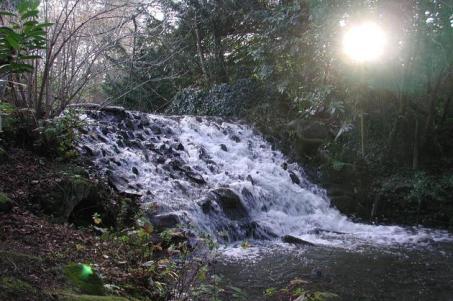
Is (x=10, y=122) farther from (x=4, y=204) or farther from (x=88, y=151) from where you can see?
(x=4, y=204)

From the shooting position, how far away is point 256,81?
13516 millimetres

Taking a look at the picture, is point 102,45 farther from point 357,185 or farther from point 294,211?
point 357,185

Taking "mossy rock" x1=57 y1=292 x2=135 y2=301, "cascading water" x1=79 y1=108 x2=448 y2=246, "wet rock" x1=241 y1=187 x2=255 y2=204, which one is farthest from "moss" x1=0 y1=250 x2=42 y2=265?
"wet rock" x1=241 y1=187 x2=255 y2=204

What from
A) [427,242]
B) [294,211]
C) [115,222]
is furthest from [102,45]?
[427,242]

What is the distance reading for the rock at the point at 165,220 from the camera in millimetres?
5801

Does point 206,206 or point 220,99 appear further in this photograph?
point 220,99

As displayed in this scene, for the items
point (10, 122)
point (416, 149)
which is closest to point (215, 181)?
point (10, 122)

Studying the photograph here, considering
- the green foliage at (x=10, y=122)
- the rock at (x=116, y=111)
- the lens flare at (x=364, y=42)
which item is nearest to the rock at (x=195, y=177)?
the rock at (x=116, y=111)

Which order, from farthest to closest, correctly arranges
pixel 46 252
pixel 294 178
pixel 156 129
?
pixel 156 129 < pixel 294 178 < pixel 46 252

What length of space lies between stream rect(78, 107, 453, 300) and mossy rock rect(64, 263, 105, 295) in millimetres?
1396

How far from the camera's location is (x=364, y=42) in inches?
316

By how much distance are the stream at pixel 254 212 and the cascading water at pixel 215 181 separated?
2 centimetres

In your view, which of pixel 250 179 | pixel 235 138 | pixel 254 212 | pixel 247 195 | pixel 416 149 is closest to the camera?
pixel 254 212

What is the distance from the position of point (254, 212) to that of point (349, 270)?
267 cm
